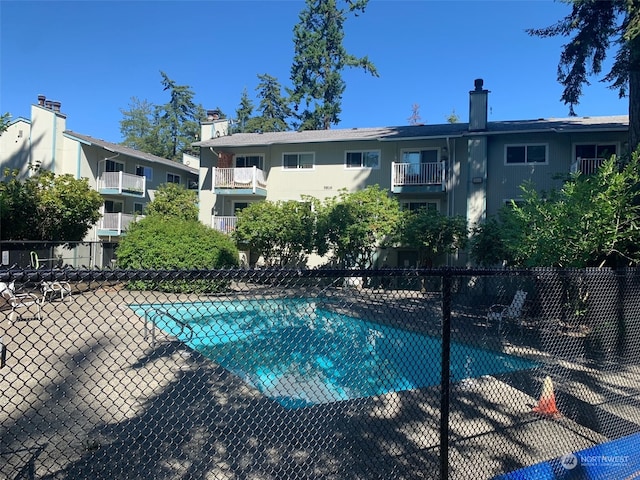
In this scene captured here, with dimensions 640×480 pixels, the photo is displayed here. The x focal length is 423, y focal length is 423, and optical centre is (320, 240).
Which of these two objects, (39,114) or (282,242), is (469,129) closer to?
(282,242)

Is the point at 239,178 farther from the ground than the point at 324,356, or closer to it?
farther from the ground

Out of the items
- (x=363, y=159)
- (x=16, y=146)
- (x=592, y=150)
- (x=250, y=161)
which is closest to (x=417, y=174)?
(x=363, y=159)

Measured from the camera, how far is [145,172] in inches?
1183

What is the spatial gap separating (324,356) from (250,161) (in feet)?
63.1

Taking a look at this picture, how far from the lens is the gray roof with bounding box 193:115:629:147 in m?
19.2

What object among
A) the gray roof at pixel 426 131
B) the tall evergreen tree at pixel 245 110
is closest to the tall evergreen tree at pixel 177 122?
the tall evergreen tree at pixel 245 110

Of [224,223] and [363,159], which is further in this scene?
[224,223]

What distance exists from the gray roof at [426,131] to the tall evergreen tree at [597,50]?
7040mm

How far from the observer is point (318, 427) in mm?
4555

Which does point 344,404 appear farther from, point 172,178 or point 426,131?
point 172,178

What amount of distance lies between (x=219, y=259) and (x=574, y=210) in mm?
13787

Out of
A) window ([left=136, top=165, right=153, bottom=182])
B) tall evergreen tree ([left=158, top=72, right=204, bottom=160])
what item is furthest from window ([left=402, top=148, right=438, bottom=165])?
tall evergreen tree ([left=158, top=72, right=204, bottom=160])

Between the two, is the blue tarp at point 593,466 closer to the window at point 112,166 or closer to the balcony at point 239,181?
the balcony at point 239,181

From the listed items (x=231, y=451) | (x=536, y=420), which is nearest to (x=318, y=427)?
(x=231, y=451)
